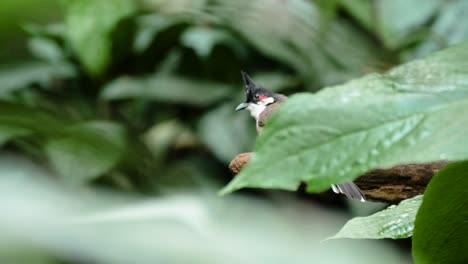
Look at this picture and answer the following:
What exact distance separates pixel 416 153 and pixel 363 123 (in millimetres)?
48

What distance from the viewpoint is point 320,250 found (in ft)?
3.23

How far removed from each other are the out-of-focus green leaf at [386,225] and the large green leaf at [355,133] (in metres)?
0.20

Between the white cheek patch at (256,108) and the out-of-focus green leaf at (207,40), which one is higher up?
the out-of-focus green leaf at (207,40)

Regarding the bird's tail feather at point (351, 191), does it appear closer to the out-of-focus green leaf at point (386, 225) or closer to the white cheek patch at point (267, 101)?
the out-of-focus green leaf at point (386, 225)

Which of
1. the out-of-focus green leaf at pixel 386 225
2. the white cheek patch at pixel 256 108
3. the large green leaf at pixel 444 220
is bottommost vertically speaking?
the large green leaf at pixel 444 220

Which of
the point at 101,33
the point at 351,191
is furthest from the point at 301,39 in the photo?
the point at 351,191

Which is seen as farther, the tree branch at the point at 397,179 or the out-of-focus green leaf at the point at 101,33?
the out-of-focus green leaf at the point at 101,33

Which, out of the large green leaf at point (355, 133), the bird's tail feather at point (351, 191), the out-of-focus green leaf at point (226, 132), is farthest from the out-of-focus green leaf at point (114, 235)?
the out-of-focus green leaf at point (226, 132)

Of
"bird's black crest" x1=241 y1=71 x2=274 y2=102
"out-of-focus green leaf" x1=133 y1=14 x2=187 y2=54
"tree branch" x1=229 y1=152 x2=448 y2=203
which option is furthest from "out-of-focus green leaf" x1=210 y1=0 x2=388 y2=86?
"tree branch" x1=229 y1=152 x2=448 y2=203

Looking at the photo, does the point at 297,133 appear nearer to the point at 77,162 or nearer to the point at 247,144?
the point at 77,162

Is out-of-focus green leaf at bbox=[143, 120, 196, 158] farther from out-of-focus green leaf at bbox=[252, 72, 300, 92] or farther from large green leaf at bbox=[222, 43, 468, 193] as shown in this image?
large green leaf at bbox=[222, 43, 468, 193]

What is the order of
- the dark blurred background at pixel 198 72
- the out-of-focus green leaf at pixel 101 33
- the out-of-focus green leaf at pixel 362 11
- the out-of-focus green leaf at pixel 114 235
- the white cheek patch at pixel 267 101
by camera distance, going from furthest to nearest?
1. the out-of-focus green leaf at pixel 362 11
2. the out-of-focus green leaf at pixel 101 33
3. the dark blurred background at pixel 198 72
4. the white cheek patch at pixel 267 101
5. the out-of-focus green leaf at pixel 114 235

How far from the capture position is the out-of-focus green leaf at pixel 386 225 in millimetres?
625

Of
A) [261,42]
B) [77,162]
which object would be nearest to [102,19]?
[261,42]
